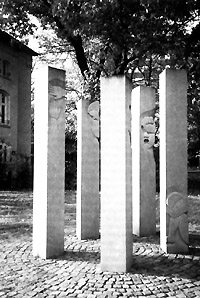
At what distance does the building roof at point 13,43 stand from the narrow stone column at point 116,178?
1570 centimetres

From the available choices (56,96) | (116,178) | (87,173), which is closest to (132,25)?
(87,173)

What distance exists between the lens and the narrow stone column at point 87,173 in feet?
22.8

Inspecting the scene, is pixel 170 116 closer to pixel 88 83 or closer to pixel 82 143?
pixel 82 143

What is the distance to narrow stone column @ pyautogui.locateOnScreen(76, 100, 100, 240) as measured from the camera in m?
6.96

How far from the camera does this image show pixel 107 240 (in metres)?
5.07

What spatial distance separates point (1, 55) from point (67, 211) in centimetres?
1346

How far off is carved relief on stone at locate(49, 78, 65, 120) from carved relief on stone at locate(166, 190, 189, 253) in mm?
2197

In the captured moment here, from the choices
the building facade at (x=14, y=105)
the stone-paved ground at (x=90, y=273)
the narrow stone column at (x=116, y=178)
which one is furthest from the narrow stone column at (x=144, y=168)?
the building facade at (x=14, y=105)

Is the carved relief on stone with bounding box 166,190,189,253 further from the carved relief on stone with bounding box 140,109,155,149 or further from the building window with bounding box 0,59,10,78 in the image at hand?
the building window with bounding box 0,59,10,78

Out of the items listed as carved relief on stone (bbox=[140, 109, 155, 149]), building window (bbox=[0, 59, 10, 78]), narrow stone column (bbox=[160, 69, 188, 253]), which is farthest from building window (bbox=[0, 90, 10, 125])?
narrow stone column (bbox=[160, 69, 188, 253])

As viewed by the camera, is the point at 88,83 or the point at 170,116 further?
the point at 88,83

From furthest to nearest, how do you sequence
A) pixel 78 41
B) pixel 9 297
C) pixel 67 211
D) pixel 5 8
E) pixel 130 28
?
1. pixel 78 41
2. pixel 5 8
3. pixel 130 28
4. pixel 67 211
5. pixel 9 297

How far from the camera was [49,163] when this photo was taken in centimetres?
575

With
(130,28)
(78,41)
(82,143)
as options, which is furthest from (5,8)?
(82,143)
